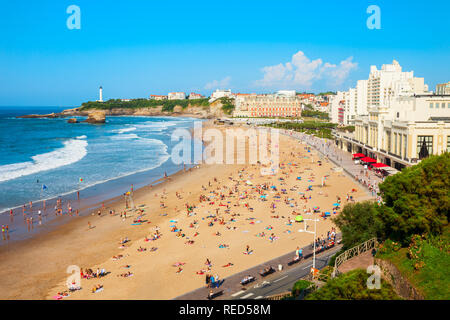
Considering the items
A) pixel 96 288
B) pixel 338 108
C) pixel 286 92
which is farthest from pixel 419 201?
pixel 286 92

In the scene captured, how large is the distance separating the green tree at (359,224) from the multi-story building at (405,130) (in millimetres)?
18160

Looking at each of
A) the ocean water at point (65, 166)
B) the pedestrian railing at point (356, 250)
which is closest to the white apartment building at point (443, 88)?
the ocean water at point (65, 166)

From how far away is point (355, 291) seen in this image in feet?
22.5

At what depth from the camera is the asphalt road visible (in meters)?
15.1

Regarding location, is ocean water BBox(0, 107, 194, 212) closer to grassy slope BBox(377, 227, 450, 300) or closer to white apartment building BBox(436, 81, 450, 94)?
grassy slope BBox(377, 227, 450, 300)

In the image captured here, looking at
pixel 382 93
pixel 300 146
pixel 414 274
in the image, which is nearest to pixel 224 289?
pixel 414 274

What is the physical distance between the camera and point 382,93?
294 ft

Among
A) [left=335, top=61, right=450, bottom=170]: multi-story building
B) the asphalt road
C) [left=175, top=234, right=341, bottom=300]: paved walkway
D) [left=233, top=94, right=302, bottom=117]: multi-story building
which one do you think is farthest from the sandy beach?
[left=233, top=94, right=302, bottom=117]: multi-story building

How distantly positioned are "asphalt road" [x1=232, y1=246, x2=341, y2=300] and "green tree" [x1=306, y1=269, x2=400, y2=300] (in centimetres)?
790
